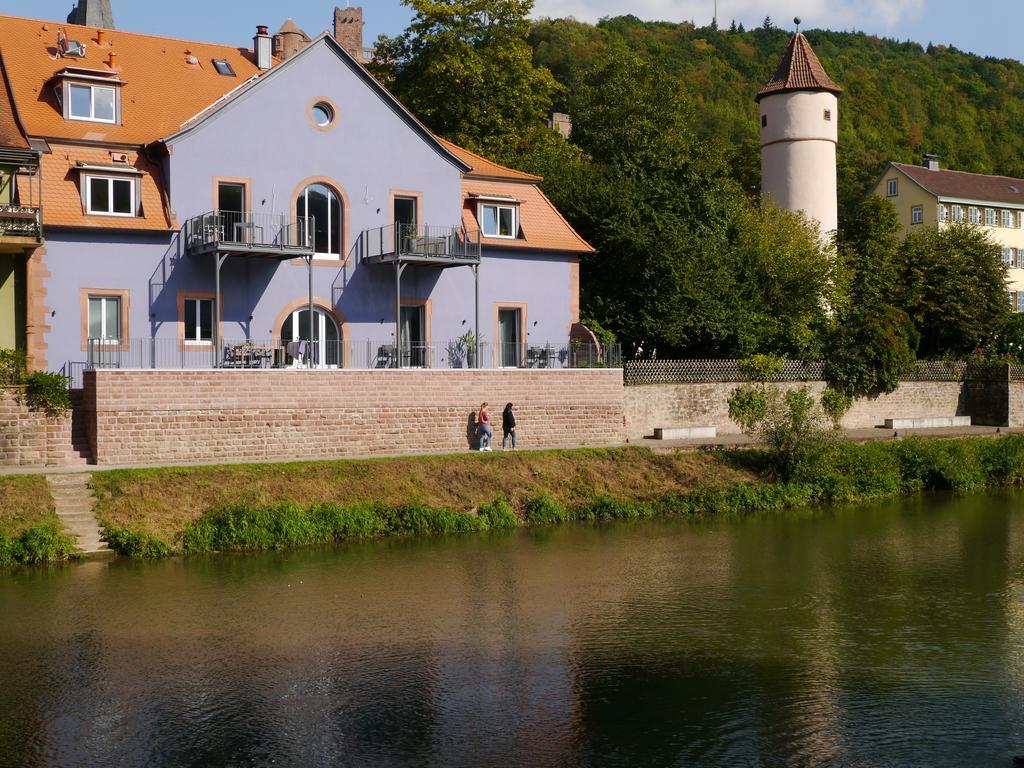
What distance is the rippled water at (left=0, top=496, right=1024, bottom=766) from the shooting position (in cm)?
1244

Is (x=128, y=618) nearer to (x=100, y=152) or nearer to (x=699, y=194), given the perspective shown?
(x=100, y=152)

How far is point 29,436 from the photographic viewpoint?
973 inches

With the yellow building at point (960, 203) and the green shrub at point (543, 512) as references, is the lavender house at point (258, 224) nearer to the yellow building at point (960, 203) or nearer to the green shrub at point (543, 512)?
the green shrub at point (543, 512)

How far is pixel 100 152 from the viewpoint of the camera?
2956 cm

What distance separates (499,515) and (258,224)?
33.3ft

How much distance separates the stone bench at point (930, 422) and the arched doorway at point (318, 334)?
57.8ft

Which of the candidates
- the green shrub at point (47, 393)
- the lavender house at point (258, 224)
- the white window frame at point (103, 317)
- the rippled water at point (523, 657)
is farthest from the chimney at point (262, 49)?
the rippled water at point (523, 657)

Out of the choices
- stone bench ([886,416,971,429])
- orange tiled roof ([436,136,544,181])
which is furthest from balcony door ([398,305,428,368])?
stone bench ([886,416,971,429])

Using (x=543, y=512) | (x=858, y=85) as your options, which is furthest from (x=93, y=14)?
(x=858, y=85)

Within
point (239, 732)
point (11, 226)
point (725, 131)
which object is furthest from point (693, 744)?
point (725, 131)

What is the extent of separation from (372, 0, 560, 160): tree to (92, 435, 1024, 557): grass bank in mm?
18644

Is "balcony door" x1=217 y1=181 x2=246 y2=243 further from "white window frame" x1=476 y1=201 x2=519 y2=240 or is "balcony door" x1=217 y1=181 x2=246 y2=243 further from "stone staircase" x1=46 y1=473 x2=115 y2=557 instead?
"stone staircase" x1=46 y1=473 x2=115 y2=557

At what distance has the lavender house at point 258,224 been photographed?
2878 cm

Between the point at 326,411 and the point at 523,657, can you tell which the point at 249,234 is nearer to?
the point at 326,411
